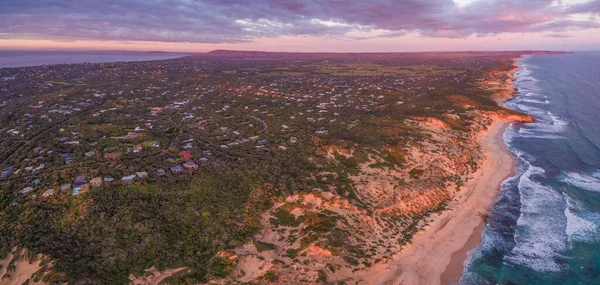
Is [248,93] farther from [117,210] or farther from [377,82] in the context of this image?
[117,210]

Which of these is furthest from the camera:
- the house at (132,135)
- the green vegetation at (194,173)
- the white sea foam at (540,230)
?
the house at (132,135)

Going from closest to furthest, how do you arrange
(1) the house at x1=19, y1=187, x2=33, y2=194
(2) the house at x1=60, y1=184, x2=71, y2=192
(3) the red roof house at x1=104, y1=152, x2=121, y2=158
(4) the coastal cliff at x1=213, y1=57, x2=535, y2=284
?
(4) the coastal cliff at x1=213, y1=57, x2=535, y2=284, (2) the house at x1=60, y1=184, x2=71, y2=192, (1) the house at x1=19, y1=187, x2=33, y2=194, (3) the red roof house at x1=104, y1=152, x2=121, y2=158

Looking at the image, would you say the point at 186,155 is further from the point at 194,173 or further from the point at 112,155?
the point at 112,155

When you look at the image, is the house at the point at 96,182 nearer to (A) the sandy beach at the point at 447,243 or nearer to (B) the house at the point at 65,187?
(B) the house at the point at 65,187

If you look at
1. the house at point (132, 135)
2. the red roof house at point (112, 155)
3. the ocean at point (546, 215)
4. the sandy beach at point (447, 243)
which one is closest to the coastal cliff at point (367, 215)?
the sandy beach at point (447, 243)

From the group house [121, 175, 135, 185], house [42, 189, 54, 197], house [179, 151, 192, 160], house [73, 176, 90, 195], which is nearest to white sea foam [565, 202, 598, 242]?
house [179, 151, 192, 160]

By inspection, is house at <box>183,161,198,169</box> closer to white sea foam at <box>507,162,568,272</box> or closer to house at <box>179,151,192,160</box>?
house at <box>179,151,192,160</box>

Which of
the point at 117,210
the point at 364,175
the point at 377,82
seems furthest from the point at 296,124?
the point at 377,82
